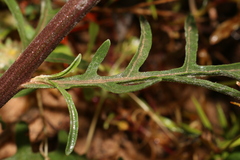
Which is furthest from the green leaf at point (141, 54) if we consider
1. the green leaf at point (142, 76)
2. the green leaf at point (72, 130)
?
the green leaf at point (72, 130)

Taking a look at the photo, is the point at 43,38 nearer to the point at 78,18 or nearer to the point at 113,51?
the point at 78,18

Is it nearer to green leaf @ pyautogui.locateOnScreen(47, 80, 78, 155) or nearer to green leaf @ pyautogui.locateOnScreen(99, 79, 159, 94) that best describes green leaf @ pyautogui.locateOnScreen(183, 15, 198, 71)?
green leaf @ pyautogui.locateOnScreen(99, 79, 159, 94)

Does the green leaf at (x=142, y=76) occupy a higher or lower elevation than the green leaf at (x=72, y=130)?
higher

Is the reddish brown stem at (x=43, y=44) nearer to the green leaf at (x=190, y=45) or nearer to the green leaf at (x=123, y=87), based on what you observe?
the green leaf at (x=123, y=87)

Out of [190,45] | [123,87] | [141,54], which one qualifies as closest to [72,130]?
[123,87]

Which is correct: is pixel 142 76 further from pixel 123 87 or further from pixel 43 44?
pixel 43 44

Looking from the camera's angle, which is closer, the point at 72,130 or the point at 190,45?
the point at 72,130

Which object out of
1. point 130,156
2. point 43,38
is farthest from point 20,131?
point 130,156

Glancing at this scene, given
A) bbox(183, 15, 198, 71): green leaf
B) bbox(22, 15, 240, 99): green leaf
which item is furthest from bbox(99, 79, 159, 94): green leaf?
bbox(183, 15, 198, 71): green leaf
